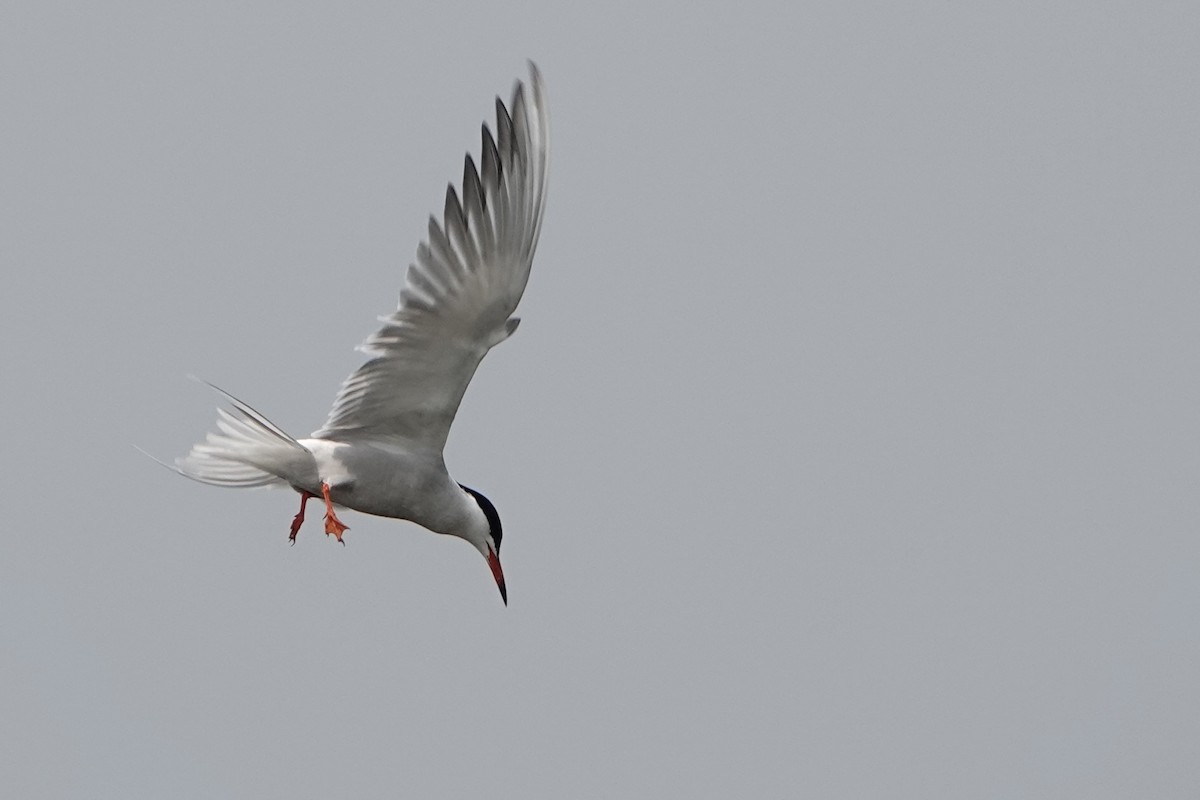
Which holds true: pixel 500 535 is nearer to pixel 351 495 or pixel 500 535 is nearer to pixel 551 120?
pixel 351 495

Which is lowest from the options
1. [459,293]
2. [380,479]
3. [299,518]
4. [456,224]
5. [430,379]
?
[299,518]

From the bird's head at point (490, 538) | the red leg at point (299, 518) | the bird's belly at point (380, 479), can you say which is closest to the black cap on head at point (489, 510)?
the bird's head at point (490, 538)

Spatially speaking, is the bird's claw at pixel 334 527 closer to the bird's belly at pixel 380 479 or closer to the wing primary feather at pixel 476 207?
the bird's belly at pixel 380 479

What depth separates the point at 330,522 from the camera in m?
5.03

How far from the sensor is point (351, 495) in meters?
5.07

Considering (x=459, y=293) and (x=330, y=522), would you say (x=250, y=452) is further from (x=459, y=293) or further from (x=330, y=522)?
(x=459, y=293)

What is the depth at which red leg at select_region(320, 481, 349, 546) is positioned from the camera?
16.4 feet

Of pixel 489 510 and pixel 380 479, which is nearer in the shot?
pixel 380 479

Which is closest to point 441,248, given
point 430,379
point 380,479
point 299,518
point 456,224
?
point 456,224

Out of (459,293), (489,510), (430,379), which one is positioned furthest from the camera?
(489,510)

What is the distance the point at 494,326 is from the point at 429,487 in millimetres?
688

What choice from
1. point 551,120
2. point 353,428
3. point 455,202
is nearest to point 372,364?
point 353,428

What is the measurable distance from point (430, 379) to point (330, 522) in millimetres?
559

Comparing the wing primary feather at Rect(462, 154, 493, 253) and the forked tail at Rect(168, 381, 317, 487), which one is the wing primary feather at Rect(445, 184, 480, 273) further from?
the forked tail at Rect(168, 381, 317, 487)
